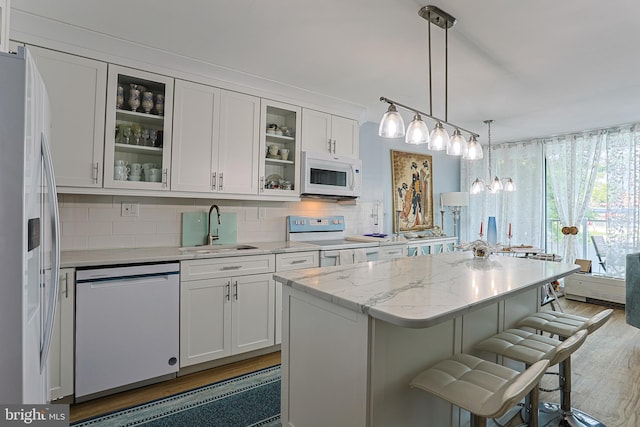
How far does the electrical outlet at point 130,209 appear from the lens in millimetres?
2658

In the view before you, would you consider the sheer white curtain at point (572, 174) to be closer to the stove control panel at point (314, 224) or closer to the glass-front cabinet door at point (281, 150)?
the stove control panel at point (314, 224)

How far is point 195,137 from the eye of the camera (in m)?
2.73

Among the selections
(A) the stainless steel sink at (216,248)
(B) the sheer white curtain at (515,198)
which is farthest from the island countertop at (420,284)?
(B) the sheer white curtain at (515,198)

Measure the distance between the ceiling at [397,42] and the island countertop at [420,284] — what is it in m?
1.52

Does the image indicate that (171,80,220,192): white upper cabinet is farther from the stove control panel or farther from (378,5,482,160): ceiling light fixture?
(378,5,482,160): ceiling light fixture

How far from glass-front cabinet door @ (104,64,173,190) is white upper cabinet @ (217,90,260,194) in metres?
0.44

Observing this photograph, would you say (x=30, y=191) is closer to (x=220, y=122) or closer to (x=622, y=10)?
(x=220, y=122)

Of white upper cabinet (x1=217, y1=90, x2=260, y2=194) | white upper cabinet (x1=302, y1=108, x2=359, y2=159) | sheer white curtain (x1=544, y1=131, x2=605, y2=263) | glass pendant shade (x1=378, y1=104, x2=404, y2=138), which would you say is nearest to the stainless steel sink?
white upper cabinet (x1=217, y1=90, x2=260, y2=194)

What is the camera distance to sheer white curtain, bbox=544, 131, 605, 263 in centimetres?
461

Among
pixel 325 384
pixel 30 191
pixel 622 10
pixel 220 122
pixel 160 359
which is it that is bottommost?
pixel 160 359

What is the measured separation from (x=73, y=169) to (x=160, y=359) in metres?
1.44

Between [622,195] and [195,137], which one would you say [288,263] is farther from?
[622,195]

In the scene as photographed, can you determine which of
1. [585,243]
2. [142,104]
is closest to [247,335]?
[142,104]

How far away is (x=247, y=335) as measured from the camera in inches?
107
